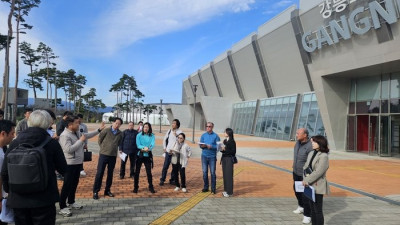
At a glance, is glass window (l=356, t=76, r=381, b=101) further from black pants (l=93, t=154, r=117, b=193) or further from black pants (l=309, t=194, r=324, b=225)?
black pants (l=93, t=154, r=117, b=193)

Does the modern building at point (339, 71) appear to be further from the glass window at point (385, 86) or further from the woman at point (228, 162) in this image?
the woman at point (228, 162)

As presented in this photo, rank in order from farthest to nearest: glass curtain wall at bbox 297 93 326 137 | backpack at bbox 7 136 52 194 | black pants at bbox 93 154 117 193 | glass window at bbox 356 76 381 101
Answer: glass curtain wall at bbox 297 93 326 137, glass window at bbox 356 76 381 101, black pants at bbox 93 154 117 193, backpack at bbox 7 136 52 194

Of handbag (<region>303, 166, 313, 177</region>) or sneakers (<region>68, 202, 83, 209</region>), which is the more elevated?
handbag (<region>303, 166, 313, 177</region>)

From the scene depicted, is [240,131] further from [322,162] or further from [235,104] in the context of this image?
[322,162]

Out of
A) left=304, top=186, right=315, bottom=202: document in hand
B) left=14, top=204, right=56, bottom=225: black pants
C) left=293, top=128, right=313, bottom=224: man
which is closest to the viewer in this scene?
left=14, top=204, right=56, bottom=225: black pants

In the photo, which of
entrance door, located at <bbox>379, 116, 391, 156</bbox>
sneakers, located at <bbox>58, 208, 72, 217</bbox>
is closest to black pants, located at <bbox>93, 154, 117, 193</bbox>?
sneakers, located at <bbox>58, 208, 72, 217</bbox>

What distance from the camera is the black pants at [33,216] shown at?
303 cm

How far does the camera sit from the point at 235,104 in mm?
43281

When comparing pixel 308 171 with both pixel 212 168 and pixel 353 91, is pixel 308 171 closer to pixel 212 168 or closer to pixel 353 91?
pixel 212 168

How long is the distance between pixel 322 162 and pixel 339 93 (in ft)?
Answer: 51.7

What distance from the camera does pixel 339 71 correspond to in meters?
17.1

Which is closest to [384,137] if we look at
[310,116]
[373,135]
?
[373,135]

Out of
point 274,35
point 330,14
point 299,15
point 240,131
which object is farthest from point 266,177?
point 240,131

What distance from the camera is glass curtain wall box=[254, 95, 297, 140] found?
98.4 ft
